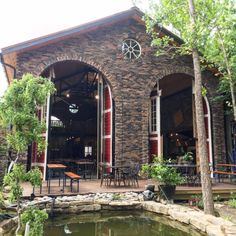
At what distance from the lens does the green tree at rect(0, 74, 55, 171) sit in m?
3.46

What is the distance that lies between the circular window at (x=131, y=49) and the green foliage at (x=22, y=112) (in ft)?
21.7

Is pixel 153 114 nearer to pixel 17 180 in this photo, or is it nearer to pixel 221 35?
pixel 221 35

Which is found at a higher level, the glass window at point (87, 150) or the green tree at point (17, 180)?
the glass window at point (87, 150)

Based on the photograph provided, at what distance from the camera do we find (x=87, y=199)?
19.7 feet

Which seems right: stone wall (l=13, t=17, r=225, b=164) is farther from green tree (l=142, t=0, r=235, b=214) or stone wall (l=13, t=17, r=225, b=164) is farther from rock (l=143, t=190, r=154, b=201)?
green tree (l=142, t=0, r=235, b=214)

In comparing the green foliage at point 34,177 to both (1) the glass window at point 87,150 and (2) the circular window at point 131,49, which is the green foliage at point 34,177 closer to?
(2) the circular window at point 131,49

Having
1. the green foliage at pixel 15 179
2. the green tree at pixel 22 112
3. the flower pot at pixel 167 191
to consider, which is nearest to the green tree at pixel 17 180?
the green foliage at pixel 15 179

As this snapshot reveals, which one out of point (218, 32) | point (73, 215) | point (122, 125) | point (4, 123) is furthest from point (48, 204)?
point (218, 32)

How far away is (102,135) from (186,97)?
6.13 metres

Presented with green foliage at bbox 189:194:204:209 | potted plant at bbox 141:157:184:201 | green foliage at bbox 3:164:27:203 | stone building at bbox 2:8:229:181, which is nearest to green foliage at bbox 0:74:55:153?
green foliage at bbox 3:164:27:203

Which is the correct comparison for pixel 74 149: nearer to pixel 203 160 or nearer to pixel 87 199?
pixel 87 199

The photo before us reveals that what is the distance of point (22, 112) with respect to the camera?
3490mm

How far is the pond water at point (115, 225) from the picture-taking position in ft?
15.4

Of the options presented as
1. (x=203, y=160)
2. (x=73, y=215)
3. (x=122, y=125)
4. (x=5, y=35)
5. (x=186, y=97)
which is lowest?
(x=73, y=215)
